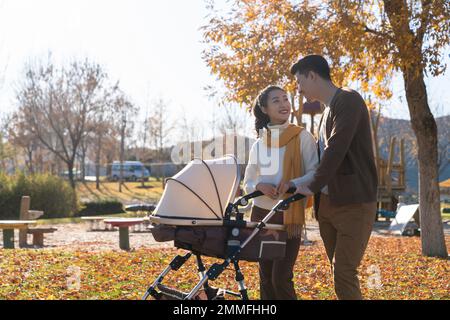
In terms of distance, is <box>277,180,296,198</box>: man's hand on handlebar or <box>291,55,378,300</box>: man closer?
<box>291,55,378,300</box>: man

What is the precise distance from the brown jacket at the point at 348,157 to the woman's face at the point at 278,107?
1.40 ft

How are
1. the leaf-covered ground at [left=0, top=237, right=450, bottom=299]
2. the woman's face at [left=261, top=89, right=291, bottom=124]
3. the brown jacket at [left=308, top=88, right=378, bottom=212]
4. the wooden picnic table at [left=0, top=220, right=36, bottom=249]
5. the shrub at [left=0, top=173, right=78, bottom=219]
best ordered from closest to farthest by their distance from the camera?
1. the brown jacket at [left=308, top=88, right=378, bottom=212]
2. the woman's face at [left=261, top=89, right=291, bottom=124]
3. the leaf-covered ground at [left=0, top=237, right=450, bottom=299]
4. the wooden picnic table at [left=0, top=220, right=36, bottom=249]
5. the shrub at [left=0, top=173, right=78, bottom=219]

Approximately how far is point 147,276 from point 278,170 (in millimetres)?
4126

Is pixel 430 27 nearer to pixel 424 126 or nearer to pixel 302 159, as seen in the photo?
pixel 424 126

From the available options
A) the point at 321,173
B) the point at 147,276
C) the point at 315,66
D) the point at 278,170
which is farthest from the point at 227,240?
the point at 147,276

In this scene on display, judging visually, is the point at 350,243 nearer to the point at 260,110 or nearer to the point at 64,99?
the point at 260,110

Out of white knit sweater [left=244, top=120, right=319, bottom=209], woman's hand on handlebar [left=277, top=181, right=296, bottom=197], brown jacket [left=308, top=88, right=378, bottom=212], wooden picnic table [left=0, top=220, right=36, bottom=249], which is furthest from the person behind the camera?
wooden picnic table [left=0, top=220, right=36, bottom=249]

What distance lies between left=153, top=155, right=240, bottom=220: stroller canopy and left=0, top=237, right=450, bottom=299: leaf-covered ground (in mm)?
2316

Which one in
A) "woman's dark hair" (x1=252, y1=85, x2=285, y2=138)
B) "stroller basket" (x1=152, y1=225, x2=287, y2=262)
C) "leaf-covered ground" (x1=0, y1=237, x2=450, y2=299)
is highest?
"woman's dark hair" (x1=252, y1=85, x2=285, y2=138)

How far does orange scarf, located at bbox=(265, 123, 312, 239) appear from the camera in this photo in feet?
14.8

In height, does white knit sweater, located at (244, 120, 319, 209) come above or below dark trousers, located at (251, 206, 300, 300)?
above

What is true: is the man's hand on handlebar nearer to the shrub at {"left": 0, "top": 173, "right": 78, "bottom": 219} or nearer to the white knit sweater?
the white knit sweater

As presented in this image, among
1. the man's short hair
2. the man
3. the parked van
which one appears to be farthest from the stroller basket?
the parked van
